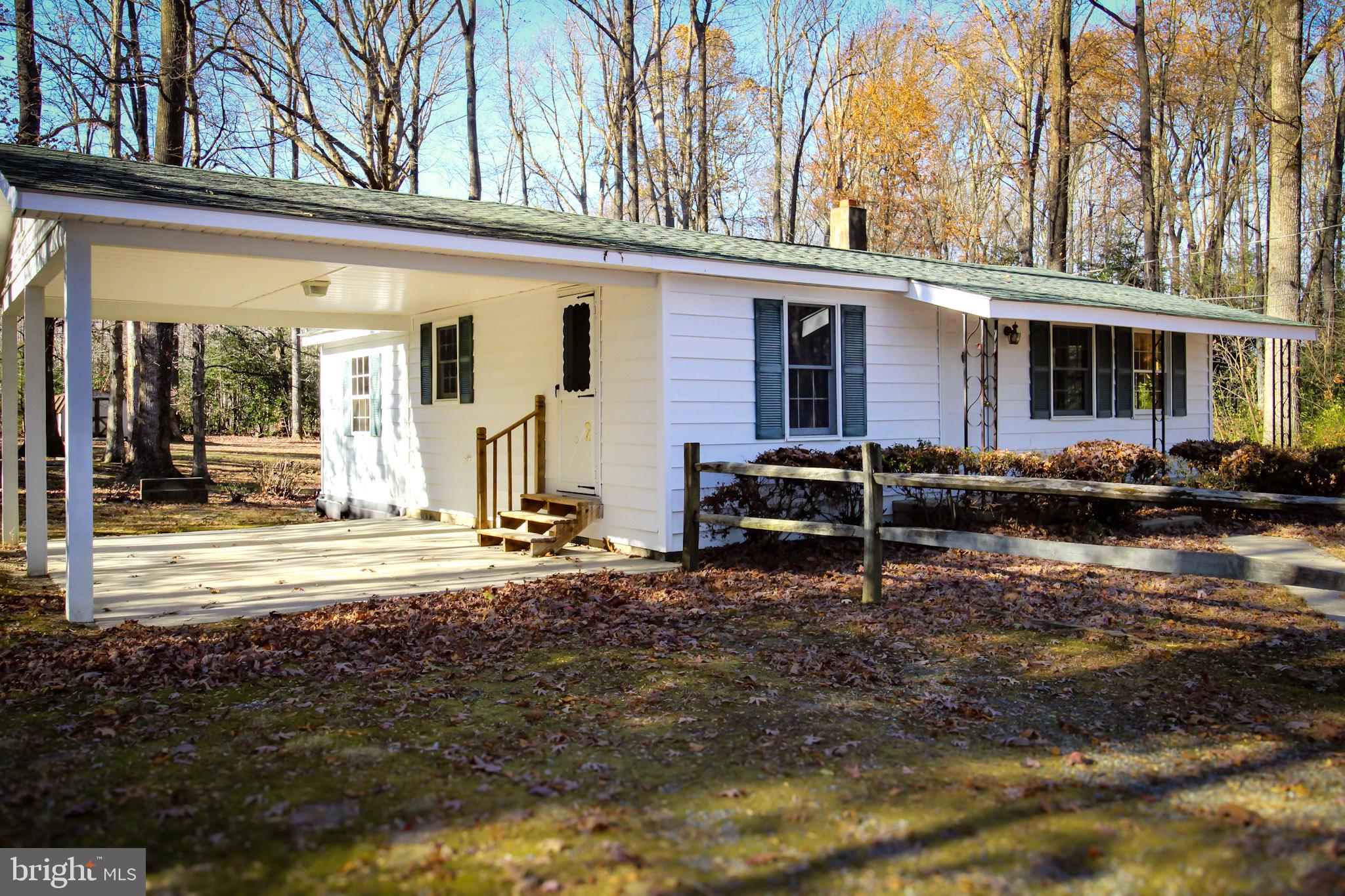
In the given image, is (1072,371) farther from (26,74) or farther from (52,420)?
(52,420)

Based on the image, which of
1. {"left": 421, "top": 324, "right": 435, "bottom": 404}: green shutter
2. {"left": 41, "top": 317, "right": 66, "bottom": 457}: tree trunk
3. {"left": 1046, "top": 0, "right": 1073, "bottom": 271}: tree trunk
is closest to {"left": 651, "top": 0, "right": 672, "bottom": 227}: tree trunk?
{"left": 1046, "top": 0, "right": 1073, "bottom": 271}: tree trunk

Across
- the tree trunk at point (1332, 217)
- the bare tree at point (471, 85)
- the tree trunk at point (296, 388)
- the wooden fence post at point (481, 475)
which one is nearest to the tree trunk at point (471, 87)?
the bare tree at point (471, 85)

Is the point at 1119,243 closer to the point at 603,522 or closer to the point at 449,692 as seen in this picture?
the point at 603,522

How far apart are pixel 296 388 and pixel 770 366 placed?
1993 centimetres

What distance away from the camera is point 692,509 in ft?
28.5

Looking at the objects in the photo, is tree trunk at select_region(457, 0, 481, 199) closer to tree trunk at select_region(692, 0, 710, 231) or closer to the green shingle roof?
tree trunk at select_region(692, 0, 710, 231)

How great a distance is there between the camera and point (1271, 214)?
672 inches

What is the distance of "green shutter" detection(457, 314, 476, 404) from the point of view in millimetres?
12367

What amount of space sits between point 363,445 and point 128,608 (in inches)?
325

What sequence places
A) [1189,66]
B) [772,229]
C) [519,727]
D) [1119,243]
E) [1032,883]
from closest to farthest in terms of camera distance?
[1032,883], [519,727], [1189,66], [1119,243], [772,229]

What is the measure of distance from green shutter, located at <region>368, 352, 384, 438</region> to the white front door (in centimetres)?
487

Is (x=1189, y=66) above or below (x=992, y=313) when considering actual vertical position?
above

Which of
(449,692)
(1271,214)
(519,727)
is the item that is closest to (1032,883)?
(519,727)

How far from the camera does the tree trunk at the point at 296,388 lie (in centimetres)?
2520
